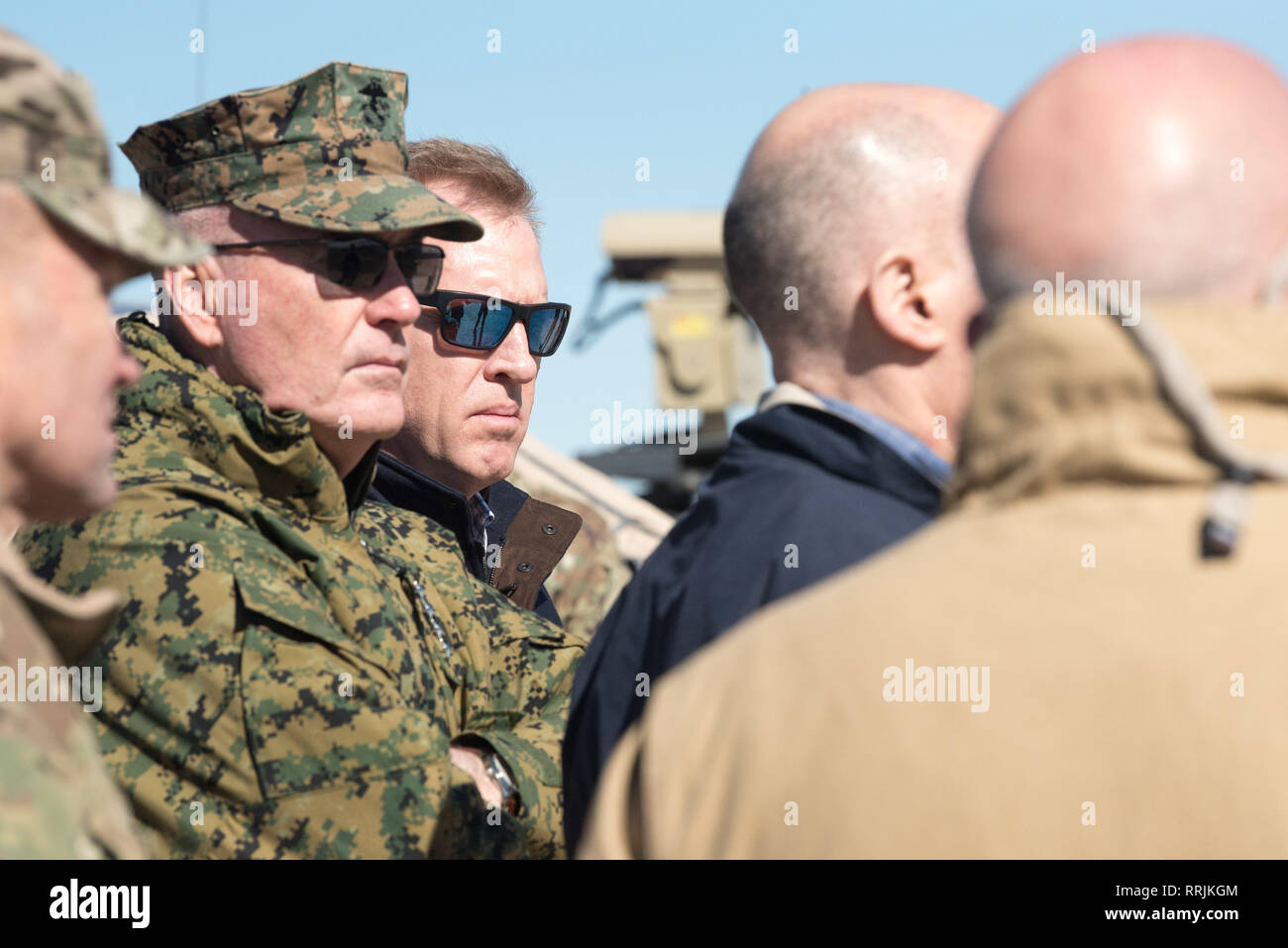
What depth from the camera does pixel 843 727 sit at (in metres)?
1.48

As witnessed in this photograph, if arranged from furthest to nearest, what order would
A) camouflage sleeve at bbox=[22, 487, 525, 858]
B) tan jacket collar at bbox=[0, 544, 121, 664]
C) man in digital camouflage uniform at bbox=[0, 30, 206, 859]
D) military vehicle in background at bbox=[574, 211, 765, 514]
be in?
1. military vehicle in background at bbox=[574, 211, 765, 514]
2. camouflage sleeve at bbox=[22, 487, 525, 858]
3. tan jacket collar at bbox=[0, 544, 121, 664]
4. man in digital camouflage uniform at bbox=[0, 30, 206, 859]

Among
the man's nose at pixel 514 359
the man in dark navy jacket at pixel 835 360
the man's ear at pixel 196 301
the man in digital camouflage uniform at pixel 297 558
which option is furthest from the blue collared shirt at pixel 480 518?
the man in dark navy jacket at pixel 835 360

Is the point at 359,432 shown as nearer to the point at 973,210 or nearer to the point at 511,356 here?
the point at 511,356

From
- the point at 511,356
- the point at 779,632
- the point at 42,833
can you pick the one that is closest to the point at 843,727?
the point at 779,632

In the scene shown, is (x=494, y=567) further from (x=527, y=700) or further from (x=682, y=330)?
(x=682, y=330)

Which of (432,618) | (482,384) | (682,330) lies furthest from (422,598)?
(682,330)

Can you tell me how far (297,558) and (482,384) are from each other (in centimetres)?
156

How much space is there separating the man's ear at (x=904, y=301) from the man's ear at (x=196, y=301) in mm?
1421

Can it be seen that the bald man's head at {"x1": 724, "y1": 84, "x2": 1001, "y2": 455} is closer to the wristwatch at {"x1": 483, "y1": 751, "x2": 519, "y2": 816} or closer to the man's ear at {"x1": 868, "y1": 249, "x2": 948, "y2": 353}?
the man's ear at {"x1": 868, "y1": 249, "x2": 948, "y2": 353}

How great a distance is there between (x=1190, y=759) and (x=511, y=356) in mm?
3351

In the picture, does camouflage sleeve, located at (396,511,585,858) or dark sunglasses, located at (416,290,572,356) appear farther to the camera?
dark sunglasses, located at (416,290,572,356)

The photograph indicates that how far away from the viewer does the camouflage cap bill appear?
5.66 ft

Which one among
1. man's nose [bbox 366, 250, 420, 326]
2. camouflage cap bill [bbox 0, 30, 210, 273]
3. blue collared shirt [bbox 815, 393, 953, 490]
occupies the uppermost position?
camouflage cap bill [bbox 0, 30, 210, 273]

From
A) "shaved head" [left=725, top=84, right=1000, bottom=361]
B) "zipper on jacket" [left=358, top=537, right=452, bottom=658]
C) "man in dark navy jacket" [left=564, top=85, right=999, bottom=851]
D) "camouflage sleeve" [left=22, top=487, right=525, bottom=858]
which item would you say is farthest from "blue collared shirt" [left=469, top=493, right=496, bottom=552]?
"shaved head" [left=725, top=84, right=1000, bottom=361]
